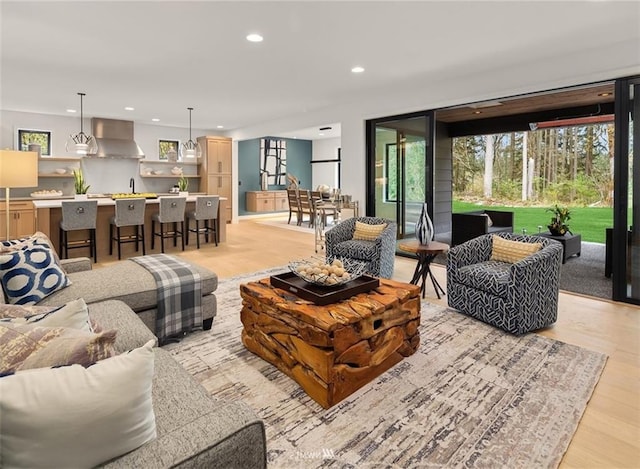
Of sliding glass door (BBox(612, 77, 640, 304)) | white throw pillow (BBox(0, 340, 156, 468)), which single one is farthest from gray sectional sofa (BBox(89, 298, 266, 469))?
sliding glass door (BBox(612, 77, 640, 304))

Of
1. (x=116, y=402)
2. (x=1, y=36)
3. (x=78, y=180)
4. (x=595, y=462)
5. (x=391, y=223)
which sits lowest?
(x=595, y=462)

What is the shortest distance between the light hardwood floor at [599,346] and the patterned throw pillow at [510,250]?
26.2 inches

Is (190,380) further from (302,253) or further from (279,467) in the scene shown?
(302,253)

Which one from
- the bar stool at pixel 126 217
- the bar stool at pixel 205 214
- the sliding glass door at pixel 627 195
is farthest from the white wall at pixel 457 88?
the bar stool at pixel 126 217

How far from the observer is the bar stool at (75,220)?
18.2 feet

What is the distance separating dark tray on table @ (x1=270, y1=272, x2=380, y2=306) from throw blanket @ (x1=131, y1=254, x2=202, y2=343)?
693 mm

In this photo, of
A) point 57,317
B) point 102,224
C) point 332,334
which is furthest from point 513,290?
point 102,224

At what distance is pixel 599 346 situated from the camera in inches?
117

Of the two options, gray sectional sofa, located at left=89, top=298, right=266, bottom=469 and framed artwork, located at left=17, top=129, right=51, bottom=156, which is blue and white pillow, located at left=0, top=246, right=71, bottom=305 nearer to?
gray sectional sofa, located at left=89, top=298, right=266, bottom=469

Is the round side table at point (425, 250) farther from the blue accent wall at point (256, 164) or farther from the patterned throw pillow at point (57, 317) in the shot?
the blue accent wall at point (256, 164)

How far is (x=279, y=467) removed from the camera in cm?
173

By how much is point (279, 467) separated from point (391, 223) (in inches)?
135

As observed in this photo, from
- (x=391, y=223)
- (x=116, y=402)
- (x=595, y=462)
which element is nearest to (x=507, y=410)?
(x=595, y=462)

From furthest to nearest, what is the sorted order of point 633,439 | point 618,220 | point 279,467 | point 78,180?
point 78,180, point 618,220, point 633,439, point 279,467
